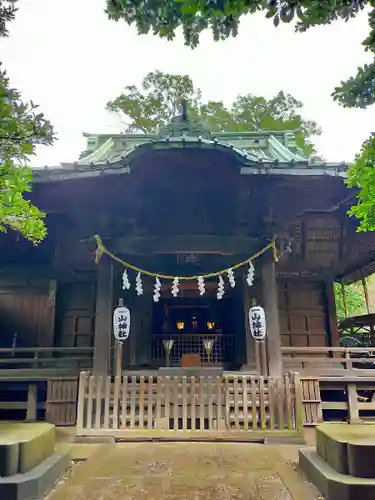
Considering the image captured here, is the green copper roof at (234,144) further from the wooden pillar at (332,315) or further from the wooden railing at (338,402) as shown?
the wooden railing at (338,402)

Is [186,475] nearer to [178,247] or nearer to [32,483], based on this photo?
[32,483]

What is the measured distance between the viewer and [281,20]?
380 centimetres

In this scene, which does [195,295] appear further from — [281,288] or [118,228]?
[118,228]

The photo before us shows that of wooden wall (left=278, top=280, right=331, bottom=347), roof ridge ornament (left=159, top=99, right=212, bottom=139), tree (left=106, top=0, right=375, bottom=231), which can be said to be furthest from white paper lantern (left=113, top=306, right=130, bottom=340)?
tree (left=106, top=0, right=375, bottom=231)

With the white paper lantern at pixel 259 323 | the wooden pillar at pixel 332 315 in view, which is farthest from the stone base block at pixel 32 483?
the wooden pillar at pixel 332 315

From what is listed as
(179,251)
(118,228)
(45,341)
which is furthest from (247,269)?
(45,341)

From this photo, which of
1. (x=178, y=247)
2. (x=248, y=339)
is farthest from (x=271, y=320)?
(x=178, y=247)

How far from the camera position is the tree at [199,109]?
25.7 m

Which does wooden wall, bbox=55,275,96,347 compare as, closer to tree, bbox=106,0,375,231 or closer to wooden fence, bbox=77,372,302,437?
wooden fence, bbox=77,372,302,437

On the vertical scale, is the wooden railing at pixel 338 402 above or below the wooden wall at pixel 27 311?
below

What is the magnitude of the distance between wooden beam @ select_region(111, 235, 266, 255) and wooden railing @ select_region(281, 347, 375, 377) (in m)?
2.72

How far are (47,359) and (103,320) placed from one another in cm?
242

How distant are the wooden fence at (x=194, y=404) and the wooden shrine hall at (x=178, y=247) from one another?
35.0 inches

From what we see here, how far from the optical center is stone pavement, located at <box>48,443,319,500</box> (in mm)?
4355
